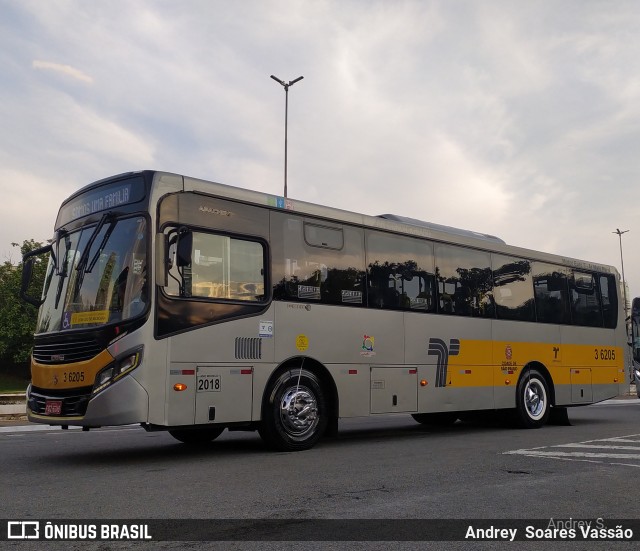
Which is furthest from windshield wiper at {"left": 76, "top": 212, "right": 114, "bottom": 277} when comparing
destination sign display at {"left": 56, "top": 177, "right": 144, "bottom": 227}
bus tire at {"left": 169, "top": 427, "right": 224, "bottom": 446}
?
bus tire at {"left": 169, "top": 427, "right": 224, "bottom": 446}

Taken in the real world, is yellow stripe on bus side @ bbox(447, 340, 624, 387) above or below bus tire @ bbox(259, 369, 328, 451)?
above

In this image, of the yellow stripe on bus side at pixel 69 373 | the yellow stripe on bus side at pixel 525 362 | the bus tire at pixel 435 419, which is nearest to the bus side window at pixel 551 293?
the yellow stripe on bus side at pixel 525 362

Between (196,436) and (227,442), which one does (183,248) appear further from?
(227,442)

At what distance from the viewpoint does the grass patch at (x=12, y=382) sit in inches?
2201

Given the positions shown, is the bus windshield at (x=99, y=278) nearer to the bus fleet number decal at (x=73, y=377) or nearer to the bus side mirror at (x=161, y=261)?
the bus side mirror at (x=161, y=261)

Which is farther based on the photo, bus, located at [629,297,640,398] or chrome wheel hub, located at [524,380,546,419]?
bus, located at [629,297,640,398]

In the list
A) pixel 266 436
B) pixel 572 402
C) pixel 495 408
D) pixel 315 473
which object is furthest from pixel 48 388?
pixel 572 402

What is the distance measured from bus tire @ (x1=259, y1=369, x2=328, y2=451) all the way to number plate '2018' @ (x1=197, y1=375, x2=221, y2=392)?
82cm

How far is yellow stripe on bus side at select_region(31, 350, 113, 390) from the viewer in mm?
8172

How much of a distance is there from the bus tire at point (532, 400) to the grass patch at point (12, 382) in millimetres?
48979

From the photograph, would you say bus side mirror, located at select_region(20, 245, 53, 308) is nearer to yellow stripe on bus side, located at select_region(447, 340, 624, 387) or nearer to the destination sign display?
the destination sign display

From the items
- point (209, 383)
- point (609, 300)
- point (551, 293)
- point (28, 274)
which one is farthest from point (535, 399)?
point (28, 274)

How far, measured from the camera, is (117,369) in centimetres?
810

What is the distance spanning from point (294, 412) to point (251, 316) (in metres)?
1.45
